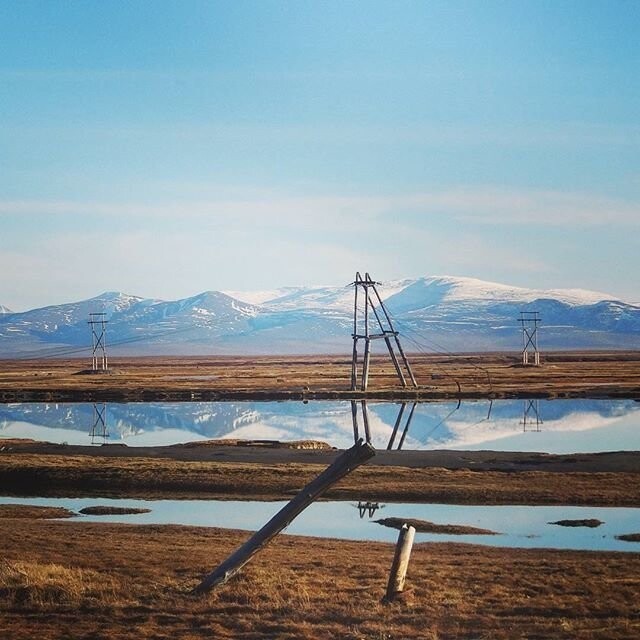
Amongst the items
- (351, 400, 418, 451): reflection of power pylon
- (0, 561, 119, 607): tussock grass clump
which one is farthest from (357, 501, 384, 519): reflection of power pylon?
(351, 400, 418, 451): reflection of power pylon

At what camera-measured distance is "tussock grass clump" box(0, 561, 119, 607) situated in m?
16.0

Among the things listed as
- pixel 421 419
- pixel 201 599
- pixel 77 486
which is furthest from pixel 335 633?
pixel 421 419

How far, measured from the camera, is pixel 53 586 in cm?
1644

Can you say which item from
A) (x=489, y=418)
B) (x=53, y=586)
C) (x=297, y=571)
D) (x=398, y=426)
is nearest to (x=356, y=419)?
(x=398, y=426)

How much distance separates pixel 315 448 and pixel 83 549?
24.6 m

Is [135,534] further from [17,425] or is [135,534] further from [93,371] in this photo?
[93,371]

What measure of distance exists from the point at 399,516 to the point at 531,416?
4063 centimetres

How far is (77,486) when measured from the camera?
35.6 meters

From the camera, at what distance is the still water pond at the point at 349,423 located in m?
51.8

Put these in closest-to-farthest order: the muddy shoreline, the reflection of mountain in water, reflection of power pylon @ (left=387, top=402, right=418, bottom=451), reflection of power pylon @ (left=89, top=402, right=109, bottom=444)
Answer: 1. the muddy shoreline
2. reflection of power pylon @ (left=387, top=402, right=418, bottom=451)
3. the reflection of mountain in water
4. reflection of power pylon @ (left=89, top=402, right=109, bottom=444)

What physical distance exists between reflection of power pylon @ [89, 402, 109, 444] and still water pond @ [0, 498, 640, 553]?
21.5 metres

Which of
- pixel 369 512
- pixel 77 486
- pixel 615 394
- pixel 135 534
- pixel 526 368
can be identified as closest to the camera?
pixel 135 534

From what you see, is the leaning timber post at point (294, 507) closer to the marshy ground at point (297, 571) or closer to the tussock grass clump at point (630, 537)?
the marshy ground at point (297, 571)

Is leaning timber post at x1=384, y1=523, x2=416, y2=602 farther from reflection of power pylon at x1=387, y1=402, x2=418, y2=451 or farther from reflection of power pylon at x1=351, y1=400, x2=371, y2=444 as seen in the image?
reflection of power pylon at x1=351, y1=400, x2=371, y2=444
